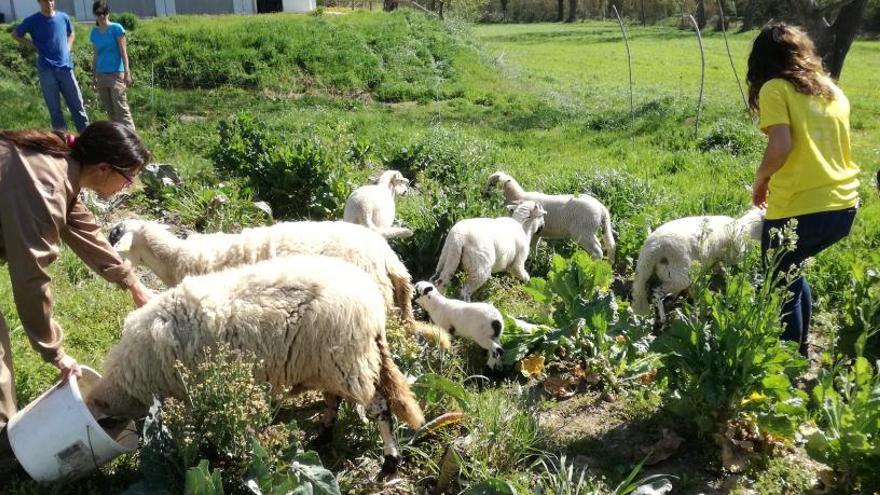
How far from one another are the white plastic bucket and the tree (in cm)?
1444

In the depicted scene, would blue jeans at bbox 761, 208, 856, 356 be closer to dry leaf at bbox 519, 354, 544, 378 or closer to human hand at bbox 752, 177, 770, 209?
human hand at bbox 752, 177, 770, 209

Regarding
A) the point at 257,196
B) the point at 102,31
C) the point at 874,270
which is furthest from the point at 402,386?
the point at 102,31

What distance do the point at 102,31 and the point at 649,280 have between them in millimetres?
8486

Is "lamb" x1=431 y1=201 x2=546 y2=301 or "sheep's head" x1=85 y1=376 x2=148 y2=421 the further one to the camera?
"lamb" x1=431 y1=201 x2=546 y2=301

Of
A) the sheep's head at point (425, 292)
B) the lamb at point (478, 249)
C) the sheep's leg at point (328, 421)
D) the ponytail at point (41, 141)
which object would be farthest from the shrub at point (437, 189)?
the ponytail at point (41, 141)

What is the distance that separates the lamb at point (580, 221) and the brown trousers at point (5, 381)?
4298 mm

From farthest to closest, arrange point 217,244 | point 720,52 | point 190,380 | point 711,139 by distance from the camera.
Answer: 1. point 720,52
2. point 711,139
3. point 217,244
4. point 190,380

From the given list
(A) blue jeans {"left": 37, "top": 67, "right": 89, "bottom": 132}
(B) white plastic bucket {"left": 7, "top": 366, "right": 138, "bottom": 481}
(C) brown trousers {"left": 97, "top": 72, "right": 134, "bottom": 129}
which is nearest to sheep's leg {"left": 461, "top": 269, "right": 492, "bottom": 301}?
(B) white plastic bucket {"left": 7, "top": 366, "right": 138, "bottom": 481}

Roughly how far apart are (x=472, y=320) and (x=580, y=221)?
2155mm

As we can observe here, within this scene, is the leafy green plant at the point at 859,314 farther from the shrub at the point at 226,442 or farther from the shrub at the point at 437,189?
the shrub at the point at 226,442

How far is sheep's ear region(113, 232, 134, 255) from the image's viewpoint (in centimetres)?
507

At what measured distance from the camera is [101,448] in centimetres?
334

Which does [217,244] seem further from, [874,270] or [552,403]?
[874,270]

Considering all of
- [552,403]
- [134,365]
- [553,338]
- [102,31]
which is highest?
[102,31]
